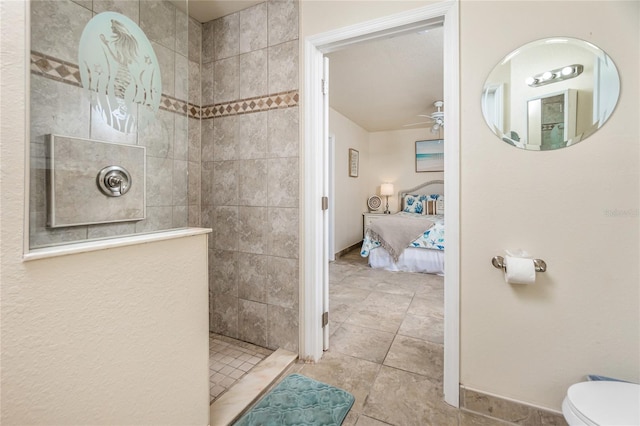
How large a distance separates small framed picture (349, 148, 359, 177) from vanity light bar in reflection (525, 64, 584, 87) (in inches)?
167

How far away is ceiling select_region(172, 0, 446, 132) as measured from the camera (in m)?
2.13

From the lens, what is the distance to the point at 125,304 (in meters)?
0.93

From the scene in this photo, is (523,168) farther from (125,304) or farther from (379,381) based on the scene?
(125,304)

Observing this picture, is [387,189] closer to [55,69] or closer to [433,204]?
[433,204]

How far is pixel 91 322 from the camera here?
84cm

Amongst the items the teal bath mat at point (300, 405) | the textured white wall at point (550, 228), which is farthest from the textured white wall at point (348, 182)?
the textured white wall at point (550, 228)

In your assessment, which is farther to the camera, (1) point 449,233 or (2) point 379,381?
(2) point 379,381

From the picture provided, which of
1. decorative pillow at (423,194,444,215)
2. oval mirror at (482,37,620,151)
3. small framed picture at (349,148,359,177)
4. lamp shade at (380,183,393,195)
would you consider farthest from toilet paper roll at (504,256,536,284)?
lamp shade at (380,183,393,195)

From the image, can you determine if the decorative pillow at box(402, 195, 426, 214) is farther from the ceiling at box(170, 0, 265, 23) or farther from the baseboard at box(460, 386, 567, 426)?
the ceiling at box(170, 0, 265, 23)

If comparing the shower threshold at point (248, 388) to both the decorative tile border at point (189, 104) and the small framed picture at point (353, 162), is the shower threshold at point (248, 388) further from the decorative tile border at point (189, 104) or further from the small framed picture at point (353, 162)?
the small framed picture at point (353, 162)

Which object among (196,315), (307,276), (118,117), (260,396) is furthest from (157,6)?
(260,396)

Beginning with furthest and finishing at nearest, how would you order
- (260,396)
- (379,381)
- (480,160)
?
(379,381) → (260,396) → (480,160)

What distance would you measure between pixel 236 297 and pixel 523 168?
1.98m

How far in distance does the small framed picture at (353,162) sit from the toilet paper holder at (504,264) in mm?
4305
